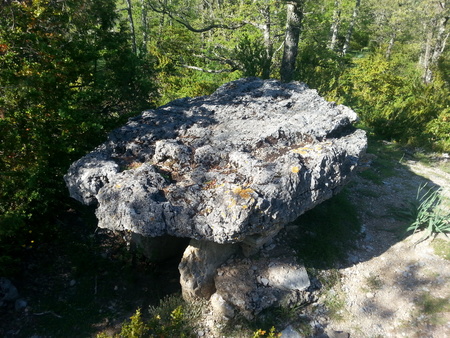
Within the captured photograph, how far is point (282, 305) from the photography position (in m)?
3.94

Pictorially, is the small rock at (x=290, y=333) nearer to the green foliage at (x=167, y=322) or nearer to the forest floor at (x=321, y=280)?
the forest floor at (x=321, y=280)

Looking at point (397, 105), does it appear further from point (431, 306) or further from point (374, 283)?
point (431, 306)

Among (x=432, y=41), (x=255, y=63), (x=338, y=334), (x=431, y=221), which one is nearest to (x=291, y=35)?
(x=255, y=63)

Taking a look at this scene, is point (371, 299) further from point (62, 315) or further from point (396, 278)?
point (62, 315)

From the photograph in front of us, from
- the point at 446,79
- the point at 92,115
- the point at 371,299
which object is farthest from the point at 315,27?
the point at 371,299

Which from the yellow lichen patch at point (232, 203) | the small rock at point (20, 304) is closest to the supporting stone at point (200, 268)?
the yellow lichen patch at point (232, 203)

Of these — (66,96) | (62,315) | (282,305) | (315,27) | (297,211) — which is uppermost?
(315,27)

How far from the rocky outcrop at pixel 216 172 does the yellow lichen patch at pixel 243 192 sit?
0.01 m

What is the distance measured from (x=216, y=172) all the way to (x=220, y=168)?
136 millimetres

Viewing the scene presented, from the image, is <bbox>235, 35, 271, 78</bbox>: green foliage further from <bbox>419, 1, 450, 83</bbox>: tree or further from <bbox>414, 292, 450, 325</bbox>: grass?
<bbox>419, 1, 450, 83</bbox>: tree

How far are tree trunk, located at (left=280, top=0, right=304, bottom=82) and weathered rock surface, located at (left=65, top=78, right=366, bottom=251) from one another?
3.96 meters

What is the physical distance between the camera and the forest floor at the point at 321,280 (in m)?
3.82

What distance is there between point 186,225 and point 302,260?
2069mm

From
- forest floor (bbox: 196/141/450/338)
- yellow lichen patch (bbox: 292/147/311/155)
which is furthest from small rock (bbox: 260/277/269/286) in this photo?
yellow lichen patch (bbox: 292/147/311/155)
